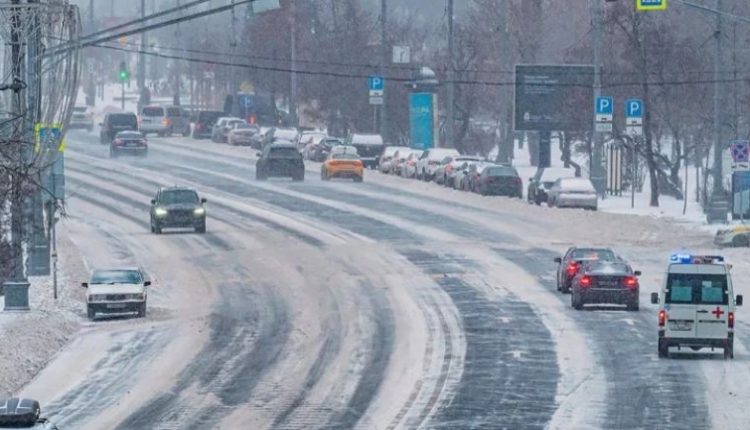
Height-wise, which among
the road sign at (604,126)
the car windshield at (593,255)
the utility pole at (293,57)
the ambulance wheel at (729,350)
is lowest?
the ambulance wheel at (729,350)

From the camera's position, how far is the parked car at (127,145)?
89375 mm

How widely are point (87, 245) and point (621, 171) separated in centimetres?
3057

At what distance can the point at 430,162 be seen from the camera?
76688 millimetres

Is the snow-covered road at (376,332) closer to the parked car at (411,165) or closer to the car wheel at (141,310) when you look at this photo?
the car wheel at (141,310)

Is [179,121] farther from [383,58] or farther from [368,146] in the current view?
[368,146]

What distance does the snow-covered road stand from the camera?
26844 millimetres

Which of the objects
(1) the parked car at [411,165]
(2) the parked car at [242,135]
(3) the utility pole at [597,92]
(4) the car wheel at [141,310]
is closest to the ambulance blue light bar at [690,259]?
(4) the car wheel at [141,310]

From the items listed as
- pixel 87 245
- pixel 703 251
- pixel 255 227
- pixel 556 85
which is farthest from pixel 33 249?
pixel 556 85

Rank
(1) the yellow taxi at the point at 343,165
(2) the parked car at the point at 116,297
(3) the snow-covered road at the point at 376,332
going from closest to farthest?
(3) the snow-covered road at the point at 376,332
(2) the parked car at the point at 116,297
(1) the yellow taxi at the point at 343,165

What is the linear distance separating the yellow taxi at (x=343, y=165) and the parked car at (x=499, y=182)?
9.07 m

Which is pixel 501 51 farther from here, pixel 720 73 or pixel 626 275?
pixel 626 275

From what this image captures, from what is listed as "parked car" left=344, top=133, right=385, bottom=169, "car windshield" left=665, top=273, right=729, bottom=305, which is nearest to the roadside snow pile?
"car windshield" left=665, top=273, right=729, bottom=305

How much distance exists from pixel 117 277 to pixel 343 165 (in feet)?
123

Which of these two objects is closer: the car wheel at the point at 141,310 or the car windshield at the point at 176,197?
the car wheel at the point at 141,310
